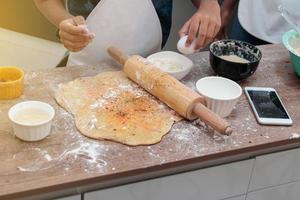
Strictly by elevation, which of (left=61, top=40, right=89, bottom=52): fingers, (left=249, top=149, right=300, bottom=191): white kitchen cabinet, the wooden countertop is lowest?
(left=249, top=149, right=300, bottom=191): white kitchen cabinet

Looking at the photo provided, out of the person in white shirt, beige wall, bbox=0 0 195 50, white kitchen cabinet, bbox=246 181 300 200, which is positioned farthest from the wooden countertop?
beige wall, bbox=0 0 195 50

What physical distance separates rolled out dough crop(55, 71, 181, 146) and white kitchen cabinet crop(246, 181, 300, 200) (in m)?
0.26

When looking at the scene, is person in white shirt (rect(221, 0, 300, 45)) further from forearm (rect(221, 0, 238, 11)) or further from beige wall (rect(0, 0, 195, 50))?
beige wall (rect(0, 0, 195, 50))

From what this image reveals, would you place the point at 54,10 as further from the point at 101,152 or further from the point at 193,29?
the point at 101,152

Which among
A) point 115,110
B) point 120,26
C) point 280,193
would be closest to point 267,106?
point 280,193

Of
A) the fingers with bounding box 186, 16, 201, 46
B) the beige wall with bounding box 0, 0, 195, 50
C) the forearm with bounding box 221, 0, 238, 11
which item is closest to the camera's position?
the fingers with bounding box 186, 16, 201, 46

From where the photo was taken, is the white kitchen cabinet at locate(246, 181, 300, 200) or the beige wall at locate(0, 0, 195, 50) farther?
the beige wall at locate(0, 0, 195, 50)

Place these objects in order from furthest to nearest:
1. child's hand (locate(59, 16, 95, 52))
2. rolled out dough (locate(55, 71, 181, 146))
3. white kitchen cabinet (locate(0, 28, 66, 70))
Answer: white kitchen cabinet (locate(0, 28, 66, 70)) → child's hand (locate(59, 16, 95, 52)) → rolled out dough (locate(55, 71, 181, 146))

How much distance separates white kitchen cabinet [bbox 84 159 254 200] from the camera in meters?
0.84

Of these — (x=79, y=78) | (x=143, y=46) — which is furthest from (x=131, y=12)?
(x=79, y=78)

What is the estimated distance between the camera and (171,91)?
37.4 inches

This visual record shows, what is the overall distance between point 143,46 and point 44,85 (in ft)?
1.13

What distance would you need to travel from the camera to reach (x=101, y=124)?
896 millimetres

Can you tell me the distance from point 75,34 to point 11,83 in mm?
182
